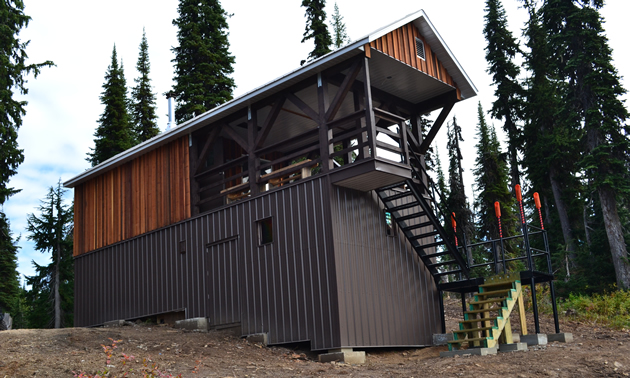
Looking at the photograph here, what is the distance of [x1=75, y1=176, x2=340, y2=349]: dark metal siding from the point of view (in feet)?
42.1

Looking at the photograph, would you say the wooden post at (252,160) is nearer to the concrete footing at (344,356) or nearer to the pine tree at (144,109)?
Result: the concrete footing at (344,356)

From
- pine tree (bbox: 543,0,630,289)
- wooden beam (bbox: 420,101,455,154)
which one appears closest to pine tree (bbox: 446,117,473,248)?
pine tree (bbox: 543,0,630,289)

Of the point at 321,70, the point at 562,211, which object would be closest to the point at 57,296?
the point at 321,70

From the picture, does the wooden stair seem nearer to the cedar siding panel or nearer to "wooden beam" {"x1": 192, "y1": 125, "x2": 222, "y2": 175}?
the cedar siding panel

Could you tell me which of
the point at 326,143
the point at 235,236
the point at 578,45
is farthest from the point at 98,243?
the point at 578,45

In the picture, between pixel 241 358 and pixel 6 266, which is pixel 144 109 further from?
pixel 241 358

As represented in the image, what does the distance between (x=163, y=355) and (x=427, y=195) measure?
8120 mm

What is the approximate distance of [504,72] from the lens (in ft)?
114

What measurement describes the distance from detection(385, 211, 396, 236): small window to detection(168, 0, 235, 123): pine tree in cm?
1513

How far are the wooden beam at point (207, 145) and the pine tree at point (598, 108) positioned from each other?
15944 mm

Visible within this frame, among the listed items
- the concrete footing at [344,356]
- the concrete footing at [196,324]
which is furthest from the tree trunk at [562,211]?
the concrete footing at [196,324]

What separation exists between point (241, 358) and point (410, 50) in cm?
832

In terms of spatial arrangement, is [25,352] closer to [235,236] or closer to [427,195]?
Answer: [235,236]

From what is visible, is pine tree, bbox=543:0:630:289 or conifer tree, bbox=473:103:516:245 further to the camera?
conifer tree, bbox=473:103:516:245
